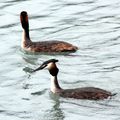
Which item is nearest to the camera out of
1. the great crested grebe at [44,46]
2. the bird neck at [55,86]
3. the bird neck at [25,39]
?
the bird neck at [55,86]

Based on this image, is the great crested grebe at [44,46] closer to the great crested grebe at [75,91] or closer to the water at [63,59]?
the water at [63,59]

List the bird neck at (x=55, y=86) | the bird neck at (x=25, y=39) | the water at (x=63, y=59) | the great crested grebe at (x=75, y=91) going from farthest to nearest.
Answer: the bird neck at (x=25, y=39) < the bird neck at (x=55, y=86) < the great crested grebe at (x=75, y=91) < the water at (x=63, y=59)

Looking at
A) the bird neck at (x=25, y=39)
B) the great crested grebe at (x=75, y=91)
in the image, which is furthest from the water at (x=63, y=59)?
the bird neck at (x=25, y=39)

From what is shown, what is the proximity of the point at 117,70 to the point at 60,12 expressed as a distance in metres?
7.09

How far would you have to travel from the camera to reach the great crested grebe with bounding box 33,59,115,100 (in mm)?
18641

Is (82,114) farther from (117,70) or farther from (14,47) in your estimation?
(14,47)

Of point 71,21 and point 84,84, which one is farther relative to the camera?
point 71,21

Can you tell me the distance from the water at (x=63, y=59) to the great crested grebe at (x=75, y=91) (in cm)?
13

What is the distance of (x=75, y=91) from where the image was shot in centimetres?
1898

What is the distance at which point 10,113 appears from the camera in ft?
60.2

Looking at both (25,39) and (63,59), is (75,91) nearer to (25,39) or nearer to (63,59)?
(63,59)

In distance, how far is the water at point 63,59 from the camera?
1847 centimetres

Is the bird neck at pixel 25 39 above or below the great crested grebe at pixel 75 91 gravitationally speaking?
above

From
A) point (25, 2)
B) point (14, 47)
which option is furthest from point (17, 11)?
point (14, 47)
